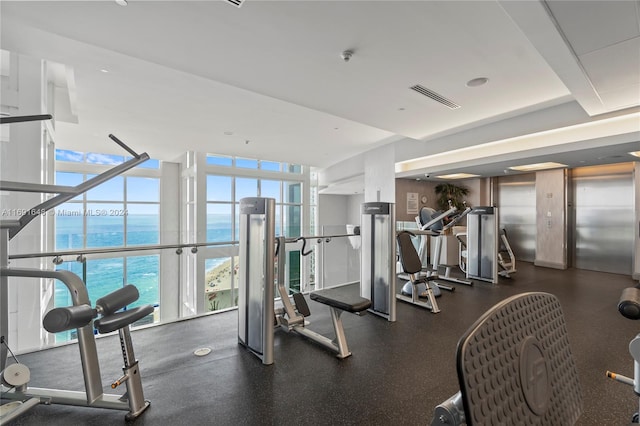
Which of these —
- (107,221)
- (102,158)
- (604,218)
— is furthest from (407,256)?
(102,158)

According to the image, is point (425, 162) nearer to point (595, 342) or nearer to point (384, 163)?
point (384, 163)

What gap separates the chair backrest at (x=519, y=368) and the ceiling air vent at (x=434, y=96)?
375cm

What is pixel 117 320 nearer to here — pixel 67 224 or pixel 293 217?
pixel 67 224

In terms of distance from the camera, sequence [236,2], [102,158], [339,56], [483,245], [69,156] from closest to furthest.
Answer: [236,2] → [339,56] → [483,245] → [69,156] → [102,158]

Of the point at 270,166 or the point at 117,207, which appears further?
the point at 270,166

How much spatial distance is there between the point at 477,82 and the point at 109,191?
35.3ft

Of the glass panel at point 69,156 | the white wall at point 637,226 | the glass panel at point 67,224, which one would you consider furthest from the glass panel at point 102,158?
the white wall at point 637,226

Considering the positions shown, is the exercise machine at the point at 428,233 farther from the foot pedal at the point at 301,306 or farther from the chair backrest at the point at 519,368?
the chair backrest at the point at 519,368

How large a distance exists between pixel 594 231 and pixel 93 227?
1306 cm

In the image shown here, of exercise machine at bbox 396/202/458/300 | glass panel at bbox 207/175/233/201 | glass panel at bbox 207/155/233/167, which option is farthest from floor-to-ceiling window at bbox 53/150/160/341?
exercise machine at bbox 396/202/458/300

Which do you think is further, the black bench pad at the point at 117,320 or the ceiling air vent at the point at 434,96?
the ceiling air vent at the point at 434,96

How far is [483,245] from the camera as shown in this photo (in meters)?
5.82

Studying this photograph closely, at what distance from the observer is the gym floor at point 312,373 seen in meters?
1.95

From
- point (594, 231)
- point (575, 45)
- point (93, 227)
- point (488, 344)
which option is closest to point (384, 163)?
point (594, 231)
